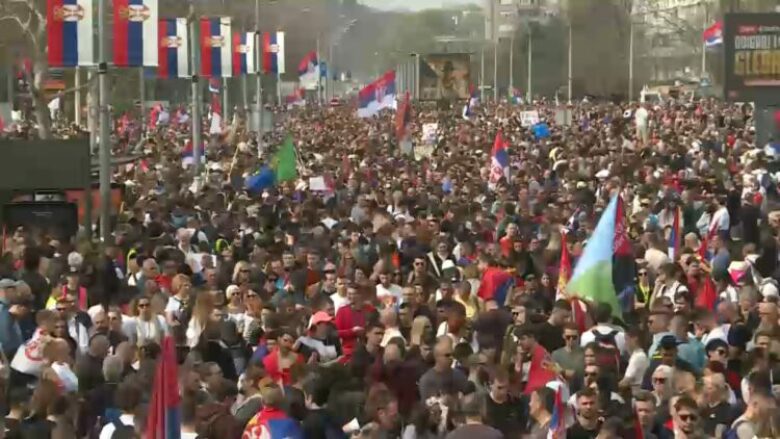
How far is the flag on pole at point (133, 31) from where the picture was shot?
25906mm

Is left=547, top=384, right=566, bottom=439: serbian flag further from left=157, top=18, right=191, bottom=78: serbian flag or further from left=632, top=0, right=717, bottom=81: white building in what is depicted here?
left=632, top=0, right=717, bottom=81: white building

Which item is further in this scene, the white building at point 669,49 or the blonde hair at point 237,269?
the white building at point 669,49

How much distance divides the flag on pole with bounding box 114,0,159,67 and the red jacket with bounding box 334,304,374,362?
12.7m

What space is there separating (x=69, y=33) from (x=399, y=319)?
12.2 metres

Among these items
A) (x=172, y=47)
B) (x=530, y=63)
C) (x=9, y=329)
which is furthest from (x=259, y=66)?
(x=530, y=63)

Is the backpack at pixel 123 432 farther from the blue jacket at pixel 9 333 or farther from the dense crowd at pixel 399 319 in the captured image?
the blue jacket at pixel 9 333

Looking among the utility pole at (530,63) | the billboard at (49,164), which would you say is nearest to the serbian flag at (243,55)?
the billboard at (49,164)

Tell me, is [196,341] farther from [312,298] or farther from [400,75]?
[400,75]

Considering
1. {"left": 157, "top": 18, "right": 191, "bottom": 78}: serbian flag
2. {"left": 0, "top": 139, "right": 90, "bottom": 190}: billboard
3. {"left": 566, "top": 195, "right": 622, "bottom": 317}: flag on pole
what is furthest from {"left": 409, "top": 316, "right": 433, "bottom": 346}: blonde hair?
{"left": 157, "top": 18, "right": 191, "bottom": 78}: serbian flag

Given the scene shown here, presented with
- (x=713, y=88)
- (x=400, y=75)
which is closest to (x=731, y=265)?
(x=713, y=88)

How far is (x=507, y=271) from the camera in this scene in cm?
1596

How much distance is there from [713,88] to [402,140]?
44.9 metres

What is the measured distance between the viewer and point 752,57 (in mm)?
37188

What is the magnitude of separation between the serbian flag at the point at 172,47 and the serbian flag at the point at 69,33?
1103 cm
